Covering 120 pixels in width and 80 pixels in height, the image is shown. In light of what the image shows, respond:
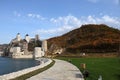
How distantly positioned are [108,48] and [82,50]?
62.1 ft

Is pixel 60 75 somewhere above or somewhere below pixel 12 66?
above

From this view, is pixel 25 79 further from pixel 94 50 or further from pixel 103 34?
pixel 103 34

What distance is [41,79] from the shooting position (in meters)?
27.8

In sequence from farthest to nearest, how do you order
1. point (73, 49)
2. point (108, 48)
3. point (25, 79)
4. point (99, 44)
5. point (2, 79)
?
point (73, 49) < point (99, 44) < point (108, 48) < point (25, 79) < point (2, 79)

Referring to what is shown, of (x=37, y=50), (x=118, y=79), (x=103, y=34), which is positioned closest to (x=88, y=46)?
(x=103, y=34)

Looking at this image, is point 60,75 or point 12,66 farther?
point 12,66

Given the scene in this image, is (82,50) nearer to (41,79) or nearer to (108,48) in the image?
(108,48)

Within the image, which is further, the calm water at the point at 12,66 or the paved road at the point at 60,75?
the calm water at the point at 12,66

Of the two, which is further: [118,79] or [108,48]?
[108,48]

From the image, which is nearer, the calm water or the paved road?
the paved road

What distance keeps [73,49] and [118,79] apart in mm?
136325

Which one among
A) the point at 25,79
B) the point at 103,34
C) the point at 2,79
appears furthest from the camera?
the point at 103,34

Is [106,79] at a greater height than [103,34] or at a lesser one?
lesser

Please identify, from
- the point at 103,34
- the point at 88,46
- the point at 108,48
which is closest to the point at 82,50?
the point at 88,46
